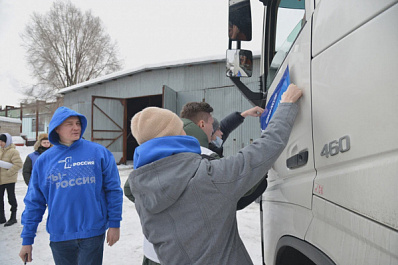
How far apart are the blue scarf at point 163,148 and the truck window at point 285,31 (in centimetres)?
72

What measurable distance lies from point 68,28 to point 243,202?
29535mm

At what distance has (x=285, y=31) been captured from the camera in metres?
1.82

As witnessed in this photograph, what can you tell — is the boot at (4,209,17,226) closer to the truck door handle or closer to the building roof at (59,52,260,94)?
the truck door handle

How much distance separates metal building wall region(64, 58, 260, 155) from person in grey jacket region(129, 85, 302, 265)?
799 cm

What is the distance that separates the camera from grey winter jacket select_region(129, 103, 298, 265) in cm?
112

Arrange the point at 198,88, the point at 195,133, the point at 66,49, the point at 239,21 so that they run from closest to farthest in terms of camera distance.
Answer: the point at 195,133, the point at 239,21, the point at 198,88, the point at 66,49

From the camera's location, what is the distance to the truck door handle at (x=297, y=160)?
3.58 feet

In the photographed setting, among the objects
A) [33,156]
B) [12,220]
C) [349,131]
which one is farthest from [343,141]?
[12,220]

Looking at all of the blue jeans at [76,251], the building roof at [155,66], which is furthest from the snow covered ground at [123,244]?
the building roof at [155,66]

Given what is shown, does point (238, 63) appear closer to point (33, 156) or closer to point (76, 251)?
point (76, 251)

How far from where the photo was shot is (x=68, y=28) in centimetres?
2627

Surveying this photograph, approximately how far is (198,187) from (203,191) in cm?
3

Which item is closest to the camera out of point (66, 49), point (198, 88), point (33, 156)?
point (33, 156)

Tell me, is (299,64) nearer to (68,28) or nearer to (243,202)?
(243,202)
